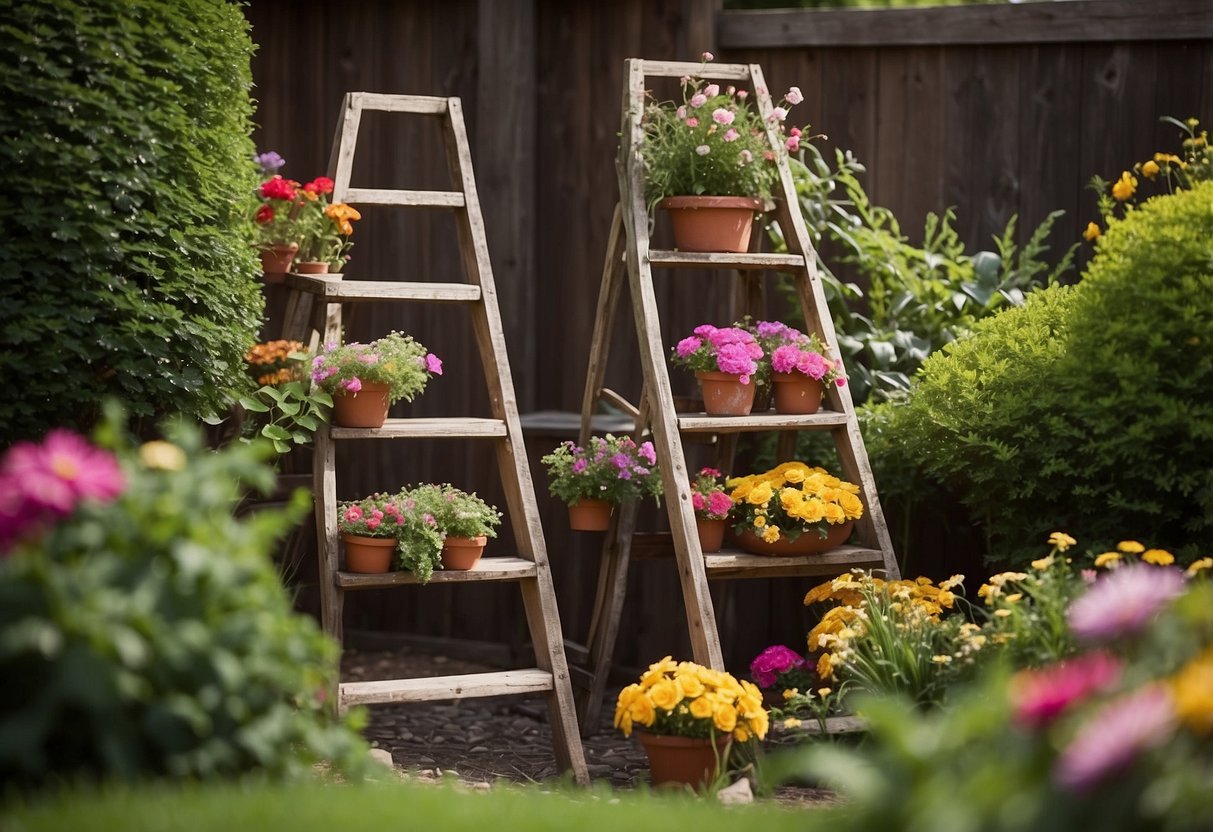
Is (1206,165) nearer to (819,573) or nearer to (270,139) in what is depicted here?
(819,573)

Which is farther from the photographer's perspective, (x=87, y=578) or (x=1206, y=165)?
(x=1206, y=165)

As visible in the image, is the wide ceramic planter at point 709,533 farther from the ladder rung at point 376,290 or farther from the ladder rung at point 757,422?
the ladder rung at point 376,290

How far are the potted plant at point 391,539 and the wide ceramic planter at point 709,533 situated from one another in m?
0.78

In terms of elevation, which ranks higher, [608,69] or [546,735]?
[608,69]

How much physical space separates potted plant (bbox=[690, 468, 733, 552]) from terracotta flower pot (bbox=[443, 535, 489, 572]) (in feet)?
2.04

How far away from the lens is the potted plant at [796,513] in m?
3.74

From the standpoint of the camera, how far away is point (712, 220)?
4074 mm

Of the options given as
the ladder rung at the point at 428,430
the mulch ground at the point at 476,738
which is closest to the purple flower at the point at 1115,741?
the mulch ground at the point at 476,738

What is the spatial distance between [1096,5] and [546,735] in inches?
116

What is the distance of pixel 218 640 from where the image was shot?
6.71 ft

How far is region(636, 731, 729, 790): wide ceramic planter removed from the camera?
3.20m

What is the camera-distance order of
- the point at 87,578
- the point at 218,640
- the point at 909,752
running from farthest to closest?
the point at 218,640, the point at 87,578, the point at 909,752

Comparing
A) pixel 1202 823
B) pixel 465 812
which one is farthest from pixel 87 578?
pixel 1202 823

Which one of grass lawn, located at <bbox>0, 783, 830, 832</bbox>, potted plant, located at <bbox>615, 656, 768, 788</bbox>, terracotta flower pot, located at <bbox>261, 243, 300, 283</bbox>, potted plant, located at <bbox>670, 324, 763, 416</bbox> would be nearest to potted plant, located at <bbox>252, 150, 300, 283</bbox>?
terracotta flower pot, located at <bbox>261, 243, 300, 283</bbox>
